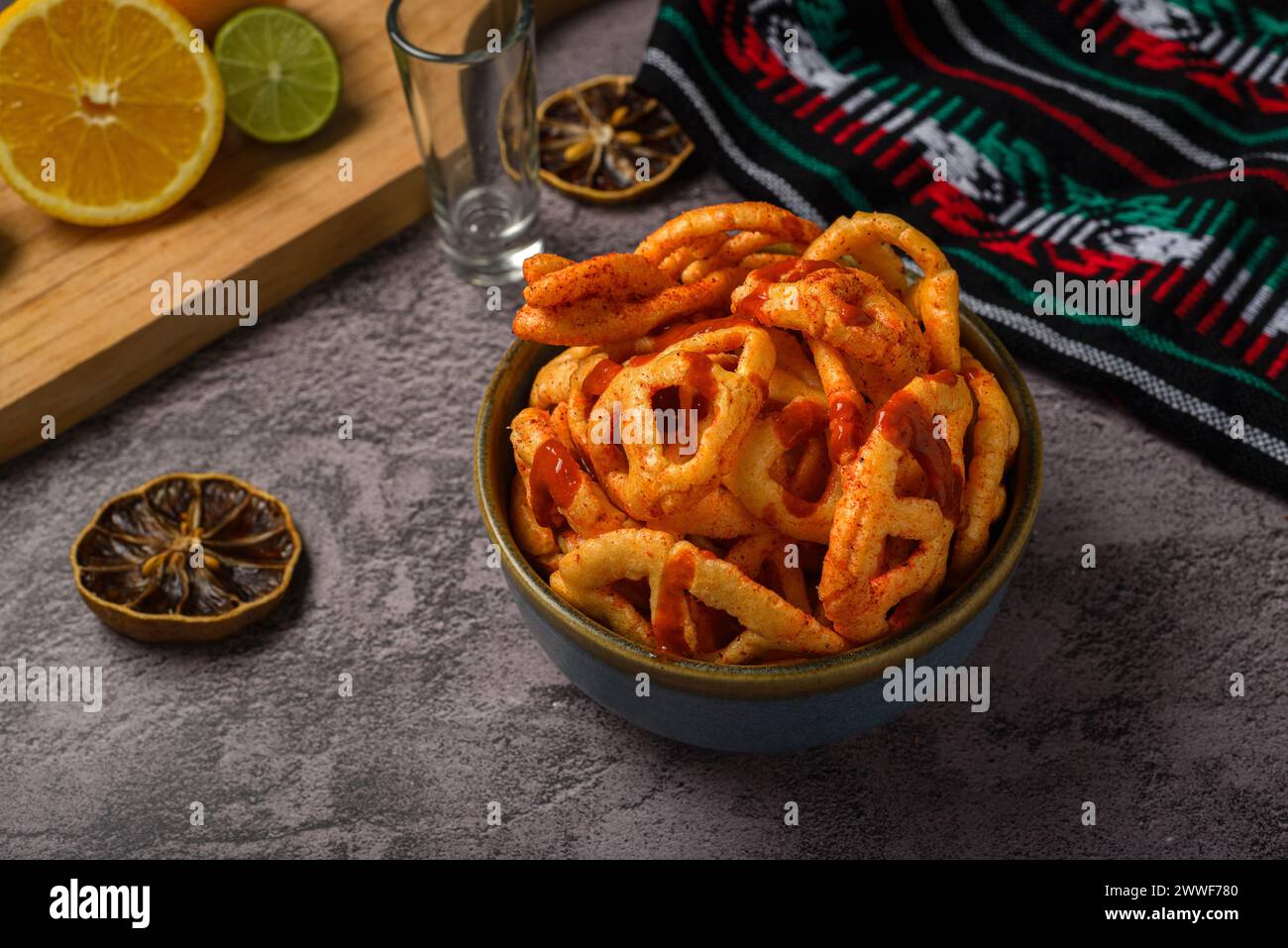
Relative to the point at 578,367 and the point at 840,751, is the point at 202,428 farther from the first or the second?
the point at 840,751

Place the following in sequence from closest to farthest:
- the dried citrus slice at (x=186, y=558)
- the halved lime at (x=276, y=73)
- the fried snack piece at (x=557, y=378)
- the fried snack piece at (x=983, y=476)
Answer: the fried snack piece at (x=983, y=476), the fried snack piece at (x=557, y=378), the dried citrus slice at (x=186, y=558), the halved lime at (x=276, y=73)

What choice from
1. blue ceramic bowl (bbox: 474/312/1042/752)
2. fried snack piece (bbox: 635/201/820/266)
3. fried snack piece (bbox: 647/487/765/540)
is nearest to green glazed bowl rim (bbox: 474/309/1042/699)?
blue ceramic bowl (bbox: 474/312/1042/752)

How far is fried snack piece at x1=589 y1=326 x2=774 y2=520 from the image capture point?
1.29 metres

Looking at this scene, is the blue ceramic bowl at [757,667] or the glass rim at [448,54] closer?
the blue ceramic bowl at [757,667]

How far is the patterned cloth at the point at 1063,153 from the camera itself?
6.11 feet

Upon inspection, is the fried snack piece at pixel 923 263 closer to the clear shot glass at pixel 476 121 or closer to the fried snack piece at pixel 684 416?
the fried snack piece at pixel 684 416

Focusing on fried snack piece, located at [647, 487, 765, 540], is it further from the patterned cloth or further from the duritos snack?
the patterned cloth

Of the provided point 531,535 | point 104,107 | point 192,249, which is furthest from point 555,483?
point 104,107

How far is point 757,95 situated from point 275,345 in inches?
32.4

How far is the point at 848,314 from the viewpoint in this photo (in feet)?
4.35

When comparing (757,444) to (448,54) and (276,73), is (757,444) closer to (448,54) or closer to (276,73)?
(448,54)

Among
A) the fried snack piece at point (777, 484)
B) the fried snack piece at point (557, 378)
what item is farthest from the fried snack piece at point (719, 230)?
the fried snack piece at point (777, 484)

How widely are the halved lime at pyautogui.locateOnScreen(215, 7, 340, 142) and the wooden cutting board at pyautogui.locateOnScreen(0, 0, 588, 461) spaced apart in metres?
0.04

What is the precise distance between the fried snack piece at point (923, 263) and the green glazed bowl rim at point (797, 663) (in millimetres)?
128
